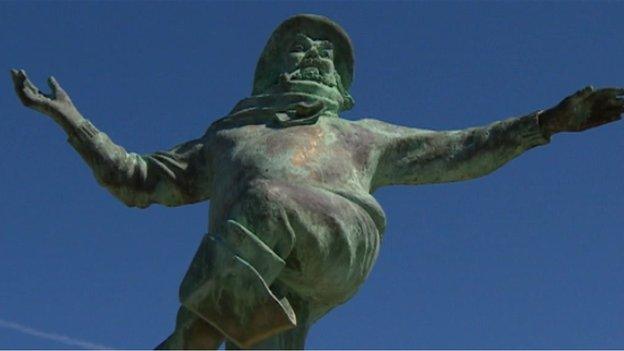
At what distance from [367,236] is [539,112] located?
1.48 meters

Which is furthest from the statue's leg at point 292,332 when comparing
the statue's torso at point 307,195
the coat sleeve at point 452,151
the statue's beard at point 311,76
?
the statue's beard at point 311,76

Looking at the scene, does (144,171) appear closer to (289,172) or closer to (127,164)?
(127,164)

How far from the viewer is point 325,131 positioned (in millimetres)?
7836

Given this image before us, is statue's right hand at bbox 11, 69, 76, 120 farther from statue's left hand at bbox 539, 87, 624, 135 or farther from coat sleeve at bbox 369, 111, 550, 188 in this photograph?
statue's left hand at bbox 539, 87, 624, 135

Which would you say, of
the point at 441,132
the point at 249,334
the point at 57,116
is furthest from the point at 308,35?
the point at 249,334

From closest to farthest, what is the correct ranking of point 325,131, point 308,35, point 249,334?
point 249,334
point 325,131
point 308,35

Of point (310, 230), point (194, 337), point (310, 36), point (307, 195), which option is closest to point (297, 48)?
point (310, 36)

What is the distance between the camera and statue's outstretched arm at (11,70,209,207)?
26.6 feet

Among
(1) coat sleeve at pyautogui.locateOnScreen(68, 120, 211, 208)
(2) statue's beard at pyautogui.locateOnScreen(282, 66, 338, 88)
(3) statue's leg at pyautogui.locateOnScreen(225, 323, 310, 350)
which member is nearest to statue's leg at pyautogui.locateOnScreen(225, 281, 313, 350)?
(3) statue's leg at pyautogui.locateOnScreen(225, 323, 310, 350)

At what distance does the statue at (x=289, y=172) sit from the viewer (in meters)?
6.97

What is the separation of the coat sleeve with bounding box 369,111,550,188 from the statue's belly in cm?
69

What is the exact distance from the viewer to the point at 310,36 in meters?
8.46

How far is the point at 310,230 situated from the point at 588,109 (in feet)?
6.61

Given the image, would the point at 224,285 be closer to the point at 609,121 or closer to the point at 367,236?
the point at 367,236
